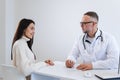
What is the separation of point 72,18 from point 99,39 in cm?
130

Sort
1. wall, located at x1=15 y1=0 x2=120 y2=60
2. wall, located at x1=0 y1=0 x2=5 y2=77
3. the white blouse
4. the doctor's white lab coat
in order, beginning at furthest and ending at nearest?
1. wall, located at x1=0 y1=0 x2=5 y2=77
2. wall, located at x1=15 y1=0 x2=120 y2=60
3. the doctor's white lab coat
4. the white blouse

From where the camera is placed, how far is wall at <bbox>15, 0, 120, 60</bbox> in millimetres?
3672

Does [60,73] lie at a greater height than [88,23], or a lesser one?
lesser

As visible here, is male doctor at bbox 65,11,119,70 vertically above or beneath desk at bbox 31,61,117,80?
above

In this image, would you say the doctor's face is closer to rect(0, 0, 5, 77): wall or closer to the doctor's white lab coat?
the doctor's white lab coat

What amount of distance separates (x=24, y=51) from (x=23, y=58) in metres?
0.10

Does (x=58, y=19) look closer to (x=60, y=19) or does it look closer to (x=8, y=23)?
(x=60, y=19)

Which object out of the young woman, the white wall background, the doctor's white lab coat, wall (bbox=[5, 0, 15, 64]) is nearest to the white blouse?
the young woman

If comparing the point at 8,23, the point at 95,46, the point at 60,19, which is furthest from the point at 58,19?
the point at 95,46

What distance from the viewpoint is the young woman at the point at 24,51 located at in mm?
2336

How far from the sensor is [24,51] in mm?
2414

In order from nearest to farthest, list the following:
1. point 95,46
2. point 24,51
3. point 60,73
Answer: point 60,73, point 24,51, point 95,46

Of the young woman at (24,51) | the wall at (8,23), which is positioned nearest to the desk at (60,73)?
the young woman at (24,51)

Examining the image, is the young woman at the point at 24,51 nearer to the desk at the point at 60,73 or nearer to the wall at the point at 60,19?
the desk at the point at 60,73
